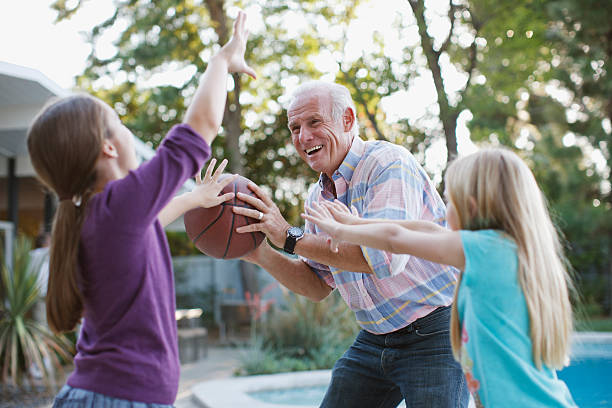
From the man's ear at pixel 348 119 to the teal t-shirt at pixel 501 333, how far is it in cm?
122

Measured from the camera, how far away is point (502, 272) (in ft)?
6.44

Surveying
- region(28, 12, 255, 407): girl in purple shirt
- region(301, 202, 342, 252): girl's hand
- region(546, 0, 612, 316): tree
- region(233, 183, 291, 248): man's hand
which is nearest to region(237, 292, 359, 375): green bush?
region(233, 183, 291, 248): man's hand

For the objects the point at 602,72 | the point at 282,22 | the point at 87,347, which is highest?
the point at 282,22

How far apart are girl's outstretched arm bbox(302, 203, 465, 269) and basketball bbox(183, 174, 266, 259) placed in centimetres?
76

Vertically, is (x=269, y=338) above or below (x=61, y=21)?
below

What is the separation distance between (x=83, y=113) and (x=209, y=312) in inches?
629

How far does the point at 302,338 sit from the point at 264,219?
21.6ft

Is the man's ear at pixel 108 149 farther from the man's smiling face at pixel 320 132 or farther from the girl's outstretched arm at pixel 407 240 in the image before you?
the man's smiling face at pixel 320 132

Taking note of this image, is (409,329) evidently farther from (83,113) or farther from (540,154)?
(540,154)

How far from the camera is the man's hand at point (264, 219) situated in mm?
2775

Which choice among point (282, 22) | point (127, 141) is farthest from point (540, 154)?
point (127, 141)

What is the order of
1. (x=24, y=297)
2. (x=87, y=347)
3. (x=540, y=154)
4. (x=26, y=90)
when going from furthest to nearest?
1. (x=540, y=154)
2. (x=26, y=90)
3. (x=24, y=297)
4. (x=87, y=347)

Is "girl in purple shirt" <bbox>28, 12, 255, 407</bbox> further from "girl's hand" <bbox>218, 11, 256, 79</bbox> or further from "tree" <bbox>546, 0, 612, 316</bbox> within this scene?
"tree" <bbox>546, 0, 612, 316</bbox>

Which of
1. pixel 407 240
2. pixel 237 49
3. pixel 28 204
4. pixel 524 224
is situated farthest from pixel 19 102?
pixel 524 224
